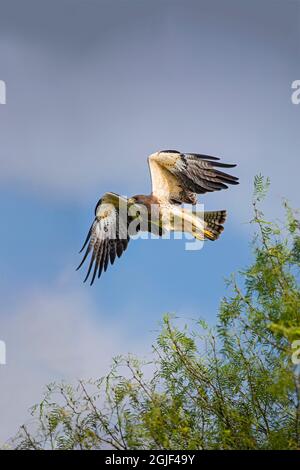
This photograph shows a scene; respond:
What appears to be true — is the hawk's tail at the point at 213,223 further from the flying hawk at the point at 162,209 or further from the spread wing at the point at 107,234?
the spread wing at the point at 107,234

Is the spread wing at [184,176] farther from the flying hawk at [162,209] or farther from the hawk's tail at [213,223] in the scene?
the hawk's tail at [213,223]

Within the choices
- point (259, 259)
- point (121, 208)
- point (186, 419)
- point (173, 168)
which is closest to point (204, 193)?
point (173, 168)

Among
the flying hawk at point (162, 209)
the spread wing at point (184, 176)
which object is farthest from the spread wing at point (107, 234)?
the spread wing at point (184, 176)

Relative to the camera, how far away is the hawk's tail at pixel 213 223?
485cm

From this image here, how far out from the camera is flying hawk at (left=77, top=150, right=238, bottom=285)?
461 centimetres

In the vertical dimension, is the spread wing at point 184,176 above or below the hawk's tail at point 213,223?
above

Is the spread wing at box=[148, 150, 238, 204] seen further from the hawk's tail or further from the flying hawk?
the hawk's tail

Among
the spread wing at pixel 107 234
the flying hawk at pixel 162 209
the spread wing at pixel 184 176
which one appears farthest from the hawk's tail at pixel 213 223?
the spread wing at pixel 107 234

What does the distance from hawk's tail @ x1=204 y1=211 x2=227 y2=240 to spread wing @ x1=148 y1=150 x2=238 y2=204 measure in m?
0.22

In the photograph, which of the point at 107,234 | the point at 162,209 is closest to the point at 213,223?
the point at 162,209

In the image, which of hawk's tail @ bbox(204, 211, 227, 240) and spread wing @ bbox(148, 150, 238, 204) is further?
hawk's tail @ bbox(204, 211, 227, 240)

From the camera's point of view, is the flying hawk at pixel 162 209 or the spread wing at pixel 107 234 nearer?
the flying hawk at pixel 162 209

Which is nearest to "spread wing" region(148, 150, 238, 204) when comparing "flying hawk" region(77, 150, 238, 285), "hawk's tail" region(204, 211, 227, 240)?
"flying hawk" region(77, 150, 238, 285)
